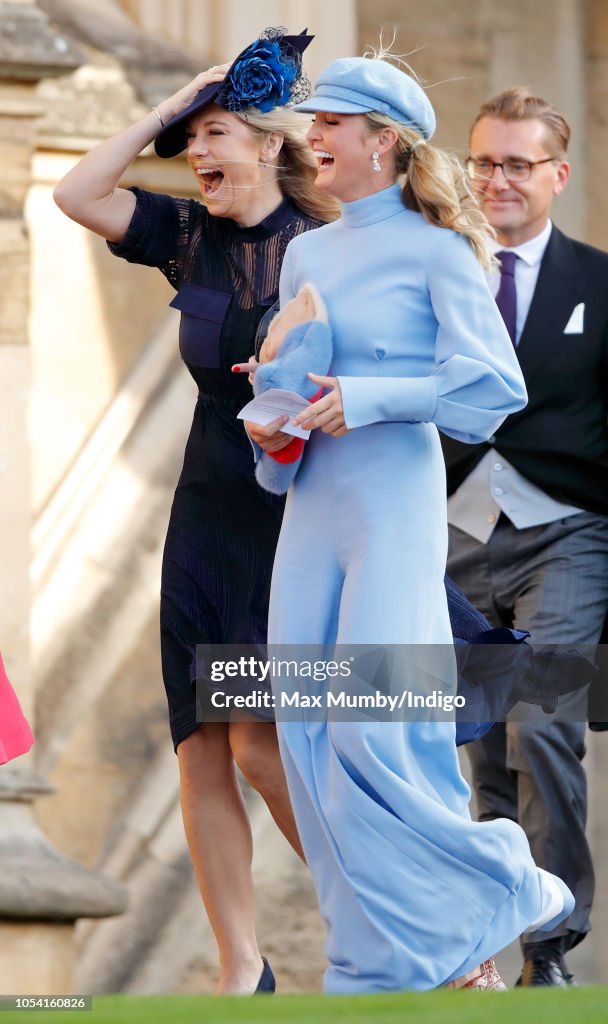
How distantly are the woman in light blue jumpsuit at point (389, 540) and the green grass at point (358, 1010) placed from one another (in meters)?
0.40

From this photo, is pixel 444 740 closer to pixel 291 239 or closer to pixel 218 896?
pixel 218 896

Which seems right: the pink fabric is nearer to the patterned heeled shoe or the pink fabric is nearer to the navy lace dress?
the navy lace dress

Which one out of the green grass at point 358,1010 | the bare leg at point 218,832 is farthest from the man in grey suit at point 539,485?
the green grass at point 358,1010

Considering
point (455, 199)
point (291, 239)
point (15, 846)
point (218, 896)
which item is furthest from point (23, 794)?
point (455, 199)

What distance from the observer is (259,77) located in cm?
536

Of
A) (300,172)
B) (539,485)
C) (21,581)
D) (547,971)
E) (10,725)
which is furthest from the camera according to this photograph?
(21,581)

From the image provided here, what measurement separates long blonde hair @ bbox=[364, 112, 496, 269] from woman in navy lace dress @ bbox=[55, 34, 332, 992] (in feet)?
1.75

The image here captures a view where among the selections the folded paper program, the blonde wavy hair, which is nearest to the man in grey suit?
A: the blonde wavy hair

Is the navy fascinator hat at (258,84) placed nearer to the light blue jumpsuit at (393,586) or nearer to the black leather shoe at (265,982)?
the light blue jumpsuit at (393,586)

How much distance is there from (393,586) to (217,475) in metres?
0.88

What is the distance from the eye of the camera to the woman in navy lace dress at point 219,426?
17.8 ft

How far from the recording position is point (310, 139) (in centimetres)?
499

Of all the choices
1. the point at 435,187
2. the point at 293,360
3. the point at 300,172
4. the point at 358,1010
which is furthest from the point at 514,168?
the point at 358,1010

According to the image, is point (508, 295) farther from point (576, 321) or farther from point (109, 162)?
point (109, 162)
